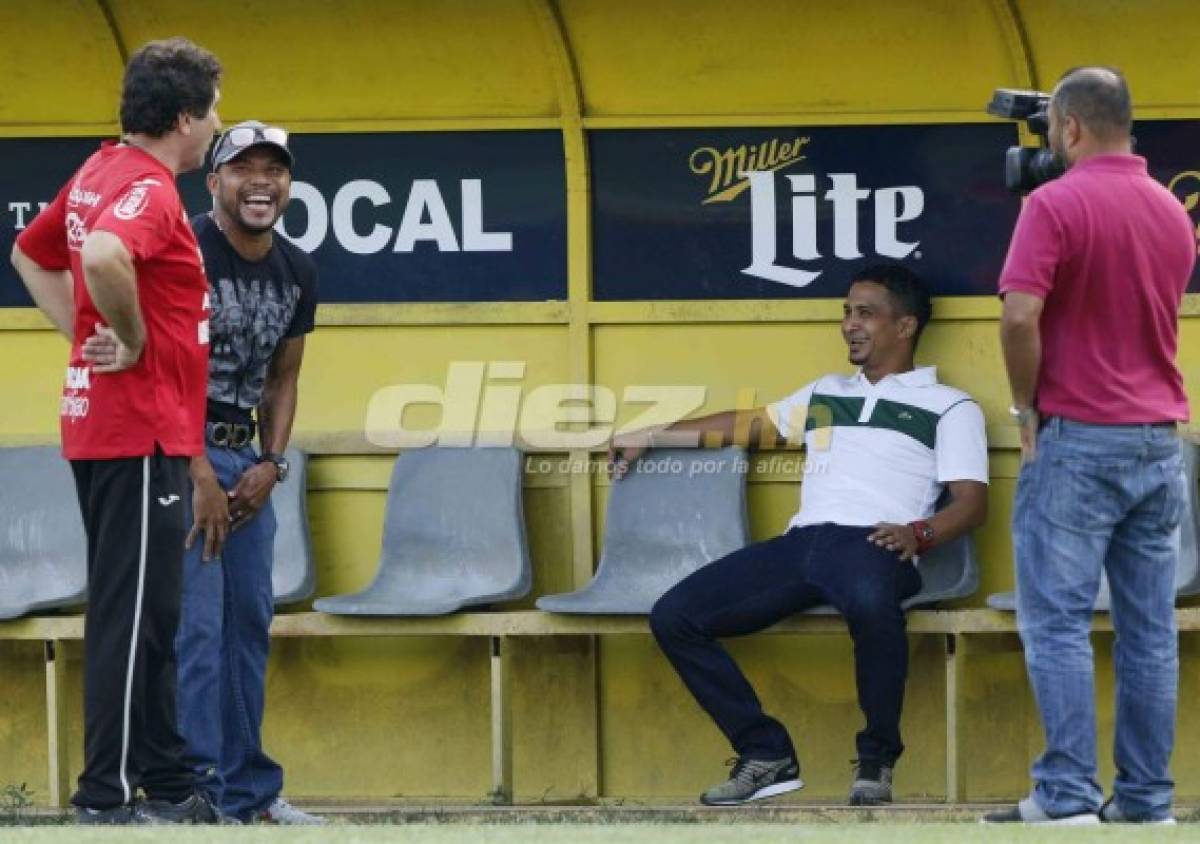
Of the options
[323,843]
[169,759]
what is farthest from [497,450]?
[323,843]

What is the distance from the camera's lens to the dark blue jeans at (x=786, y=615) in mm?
7145

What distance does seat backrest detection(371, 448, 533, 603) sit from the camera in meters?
7.72

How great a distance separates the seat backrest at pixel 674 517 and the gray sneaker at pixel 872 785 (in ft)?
2.57

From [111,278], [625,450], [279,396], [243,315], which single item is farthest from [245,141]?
[625,450]

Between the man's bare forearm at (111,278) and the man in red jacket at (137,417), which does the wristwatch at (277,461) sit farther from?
the man's bare forearm at (111,278)

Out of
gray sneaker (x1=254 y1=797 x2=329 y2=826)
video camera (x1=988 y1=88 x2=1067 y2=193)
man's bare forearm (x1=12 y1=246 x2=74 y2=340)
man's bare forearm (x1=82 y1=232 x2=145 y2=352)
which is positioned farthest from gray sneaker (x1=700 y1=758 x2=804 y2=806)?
man's bare forearm (x1=82 y1=232 x2=145 y2=352)

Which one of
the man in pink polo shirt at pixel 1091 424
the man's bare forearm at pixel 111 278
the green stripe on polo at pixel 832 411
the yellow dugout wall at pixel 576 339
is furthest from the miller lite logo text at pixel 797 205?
the man's bare forearm at pixel 111 278

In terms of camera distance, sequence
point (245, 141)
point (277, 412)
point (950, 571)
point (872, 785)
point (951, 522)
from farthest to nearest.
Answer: point (950, 571) < point (951, 522) < point (872, 785) < point (277, 412) < point (245, 141)

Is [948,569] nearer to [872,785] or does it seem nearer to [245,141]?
[872,785]

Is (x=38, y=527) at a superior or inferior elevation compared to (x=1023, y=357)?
inferior

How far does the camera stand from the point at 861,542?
725 centimetres

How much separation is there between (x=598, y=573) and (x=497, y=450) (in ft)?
1.58

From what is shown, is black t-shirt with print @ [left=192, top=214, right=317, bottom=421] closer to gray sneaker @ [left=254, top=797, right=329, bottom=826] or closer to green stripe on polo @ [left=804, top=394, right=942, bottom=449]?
gray sneaker @ [left=254, top=797, right=329, bottom=826]

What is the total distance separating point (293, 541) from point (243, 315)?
1.36m
